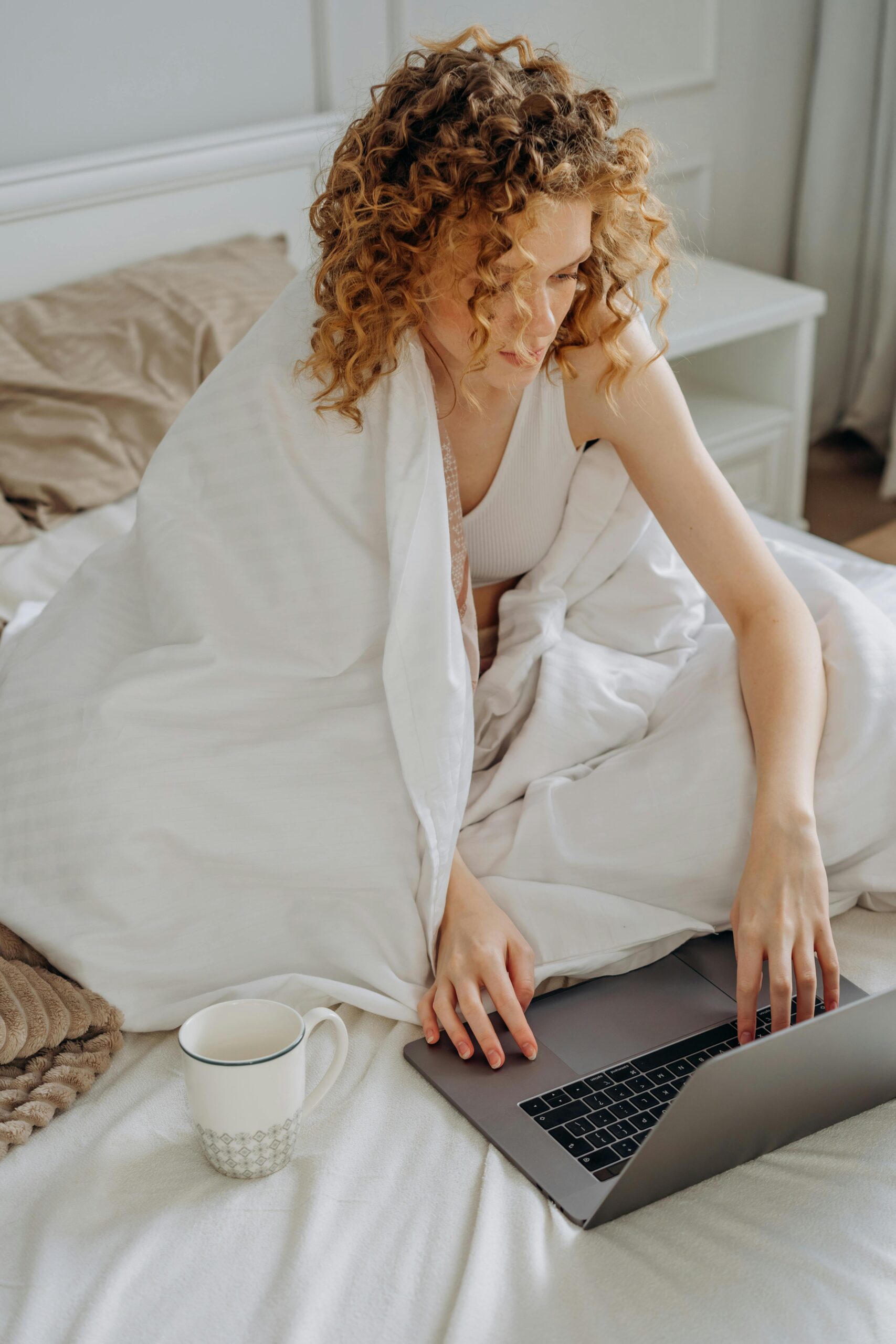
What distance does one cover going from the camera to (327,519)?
3.51 feet

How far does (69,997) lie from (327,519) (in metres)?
→ 0.43

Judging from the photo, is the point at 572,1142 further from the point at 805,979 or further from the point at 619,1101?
the point at 805,979

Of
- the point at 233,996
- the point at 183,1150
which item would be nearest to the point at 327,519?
the point at 233,996

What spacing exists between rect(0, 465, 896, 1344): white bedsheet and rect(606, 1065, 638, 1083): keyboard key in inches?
3.8

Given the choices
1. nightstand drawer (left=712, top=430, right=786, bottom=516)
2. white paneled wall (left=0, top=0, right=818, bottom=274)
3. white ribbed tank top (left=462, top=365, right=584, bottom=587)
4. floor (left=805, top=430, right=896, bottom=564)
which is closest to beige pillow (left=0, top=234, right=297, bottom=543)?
white paneled wall (left=0, top=0, right=818, bottom=274)

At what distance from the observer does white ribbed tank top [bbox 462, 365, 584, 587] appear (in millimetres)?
1233

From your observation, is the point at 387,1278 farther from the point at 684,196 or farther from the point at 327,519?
the point at 684,196

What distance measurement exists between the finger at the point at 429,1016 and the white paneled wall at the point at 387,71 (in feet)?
2.93

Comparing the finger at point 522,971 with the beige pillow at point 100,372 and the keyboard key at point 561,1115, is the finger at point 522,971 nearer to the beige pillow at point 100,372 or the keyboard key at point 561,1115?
the keyboard key at point 561,1115

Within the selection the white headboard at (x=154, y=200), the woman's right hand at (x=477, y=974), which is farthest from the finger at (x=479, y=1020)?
the white headboard at (x=154, y=200)

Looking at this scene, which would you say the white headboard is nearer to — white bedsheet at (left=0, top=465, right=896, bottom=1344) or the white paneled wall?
the white paneled wall

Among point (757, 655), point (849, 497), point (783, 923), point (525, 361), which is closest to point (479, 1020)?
point (783, 923)

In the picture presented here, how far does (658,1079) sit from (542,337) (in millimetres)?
572

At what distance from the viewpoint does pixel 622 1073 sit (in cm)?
90
